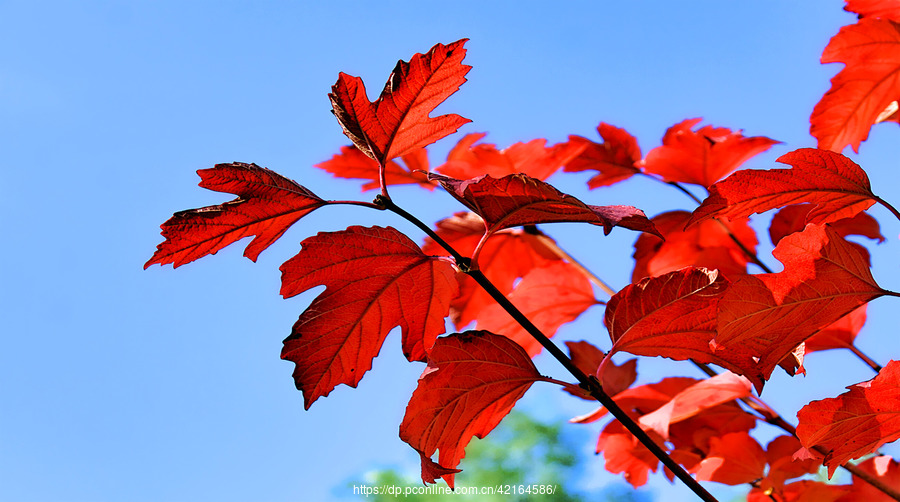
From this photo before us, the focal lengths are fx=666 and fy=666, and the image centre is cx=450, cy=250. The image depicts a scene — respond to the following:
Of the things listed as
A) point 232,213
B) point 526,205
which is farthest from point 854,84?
point 232,213

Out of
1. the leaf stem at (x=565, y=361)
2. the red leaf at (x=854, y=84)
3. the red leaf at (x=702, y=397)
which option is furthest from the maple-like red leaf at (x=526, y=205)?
the red leaf at (x=854, y=84)

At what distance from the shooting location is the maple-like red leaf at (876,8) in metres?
0.67

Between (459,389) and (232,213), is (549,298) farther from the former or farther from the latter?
(232,213)

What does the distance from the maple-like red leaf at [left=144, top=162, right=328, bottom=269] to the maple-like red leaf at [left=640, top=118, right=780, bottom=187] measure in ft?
1.50

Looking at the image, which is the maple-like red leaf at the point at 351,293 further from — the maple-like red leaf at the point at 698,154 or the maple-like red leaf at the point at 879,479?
the maple-like red leaf at the point at 879,479

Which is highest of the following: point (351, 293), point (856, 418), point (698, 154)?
point (698, 154)

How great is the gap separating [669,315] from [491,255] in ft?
1.17

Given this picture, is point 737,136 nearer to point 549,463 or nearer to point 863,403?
point 863,403

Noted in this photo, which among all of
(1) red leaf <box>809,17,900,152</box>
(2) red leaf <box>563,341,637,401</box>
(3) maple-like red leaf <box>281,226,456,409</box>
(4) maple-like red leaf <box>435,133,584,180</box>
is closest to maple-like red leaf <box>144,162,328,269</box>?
(3) maple-like red leaf <box>281,226,456,409</box>

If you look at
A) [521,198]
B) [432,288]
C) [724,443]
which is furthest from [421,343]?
[724,443]

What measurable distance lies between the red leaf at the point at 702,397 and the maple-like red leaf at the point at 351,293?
275mm

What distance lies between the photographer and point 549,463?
28.2 ft

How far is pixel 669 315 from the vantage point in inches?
17.7

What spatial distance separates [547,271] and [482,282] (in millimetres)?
329
